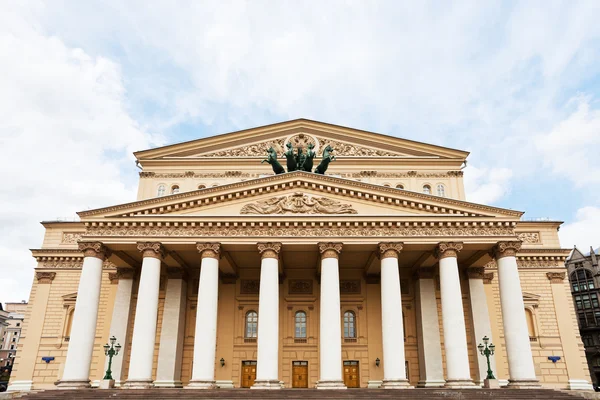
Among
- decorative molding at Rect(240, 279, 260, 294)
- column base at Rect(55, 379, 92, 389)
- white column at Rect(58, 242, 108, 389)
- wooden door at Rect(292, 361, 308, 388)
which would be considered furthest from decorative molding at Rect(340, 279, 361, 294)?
column base at Rect(55, 379, 92, 389)

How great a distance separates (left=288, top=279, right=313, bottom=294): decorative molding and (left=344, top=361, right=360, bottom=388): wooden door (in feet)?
17.3

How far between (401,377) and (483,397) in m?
3.91

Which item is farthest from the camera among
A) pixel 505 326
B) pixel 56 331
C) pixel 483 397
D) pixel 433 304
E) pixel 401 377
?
pixel 56 331

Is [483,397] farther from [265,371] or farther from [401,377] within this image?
[265,371]

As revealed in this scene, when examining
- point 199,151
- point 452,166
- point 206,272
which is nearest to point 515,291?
point 452,166

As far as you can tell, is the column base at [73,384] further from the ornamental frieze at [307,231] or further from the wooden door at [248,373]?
the wooden door at [248,373]

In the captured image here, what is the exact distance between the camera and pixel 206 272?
26.6 meters

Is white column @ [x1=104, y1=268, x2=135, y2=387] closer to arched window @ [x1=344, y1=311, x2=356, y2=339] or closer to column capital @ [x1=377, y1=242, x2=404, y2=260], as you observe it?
arched window @ [x1=344, y1=311, x2=356, y2=339]

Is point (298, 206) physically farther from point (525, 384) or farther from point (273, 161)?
point (525, 384)

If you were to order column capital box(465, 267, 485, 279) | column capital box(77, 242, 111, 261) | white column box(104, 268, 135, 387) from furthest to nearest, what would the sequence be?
column capital box(465, 267, 485, 279) → white column box(104, 268, 135, 387) → column capital box(77, 242, 111, 261)

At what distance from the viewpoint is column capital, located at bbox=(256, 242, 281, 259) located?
Answer: 88.1 ft

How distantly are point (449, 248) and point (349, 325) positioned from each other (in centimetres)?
951

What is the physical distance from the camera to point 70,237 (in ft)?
116

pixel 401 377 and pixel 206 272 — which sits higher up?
pixel 206 272
